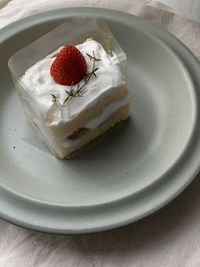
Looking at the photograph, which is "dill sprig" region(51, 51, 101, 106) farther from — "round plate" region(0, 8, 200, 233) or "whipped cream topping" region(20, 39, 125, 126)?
"round plate" region(0, 8, 200, 233)

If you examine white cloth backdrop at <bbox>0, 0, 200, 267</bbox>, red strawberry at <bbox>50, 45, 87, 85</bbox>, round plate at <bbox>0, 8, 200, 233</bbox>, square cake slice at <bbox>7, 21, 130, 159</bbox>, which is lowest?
white cloth backdrop at <bbox>0, 0, 200, 267</bbox>

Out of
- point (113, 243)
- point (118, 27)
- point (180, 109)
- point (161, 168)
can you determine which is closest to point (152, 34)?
point (118, 27)

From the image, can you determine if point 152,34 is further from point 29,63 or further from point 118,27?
point 29,63

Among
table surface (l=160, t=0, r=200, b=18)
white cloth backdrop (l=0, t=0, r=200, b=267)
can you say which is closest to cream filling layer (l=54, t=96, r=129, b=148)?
white cloth backdrop (l=0, t=0, r=200, b=267)

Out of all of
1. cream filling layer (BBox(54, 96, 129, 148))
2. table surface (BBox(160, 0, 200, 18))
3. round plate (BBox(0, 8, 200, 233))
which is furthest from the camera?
table surface (BBox(160, 0, 200, 18))

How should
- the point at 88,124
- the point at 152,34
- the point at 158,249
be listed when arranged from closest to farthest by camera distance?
1. the point at 158,249
2. the point at 88,124
3. the point at 152,34

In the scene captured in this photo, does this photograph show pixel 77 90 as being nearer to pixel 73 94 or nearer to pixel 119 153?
pixel 73 94

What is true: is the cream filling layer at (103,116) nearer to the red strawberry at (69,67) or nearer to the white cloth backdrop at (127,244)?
the red strawberry at (69,67)
